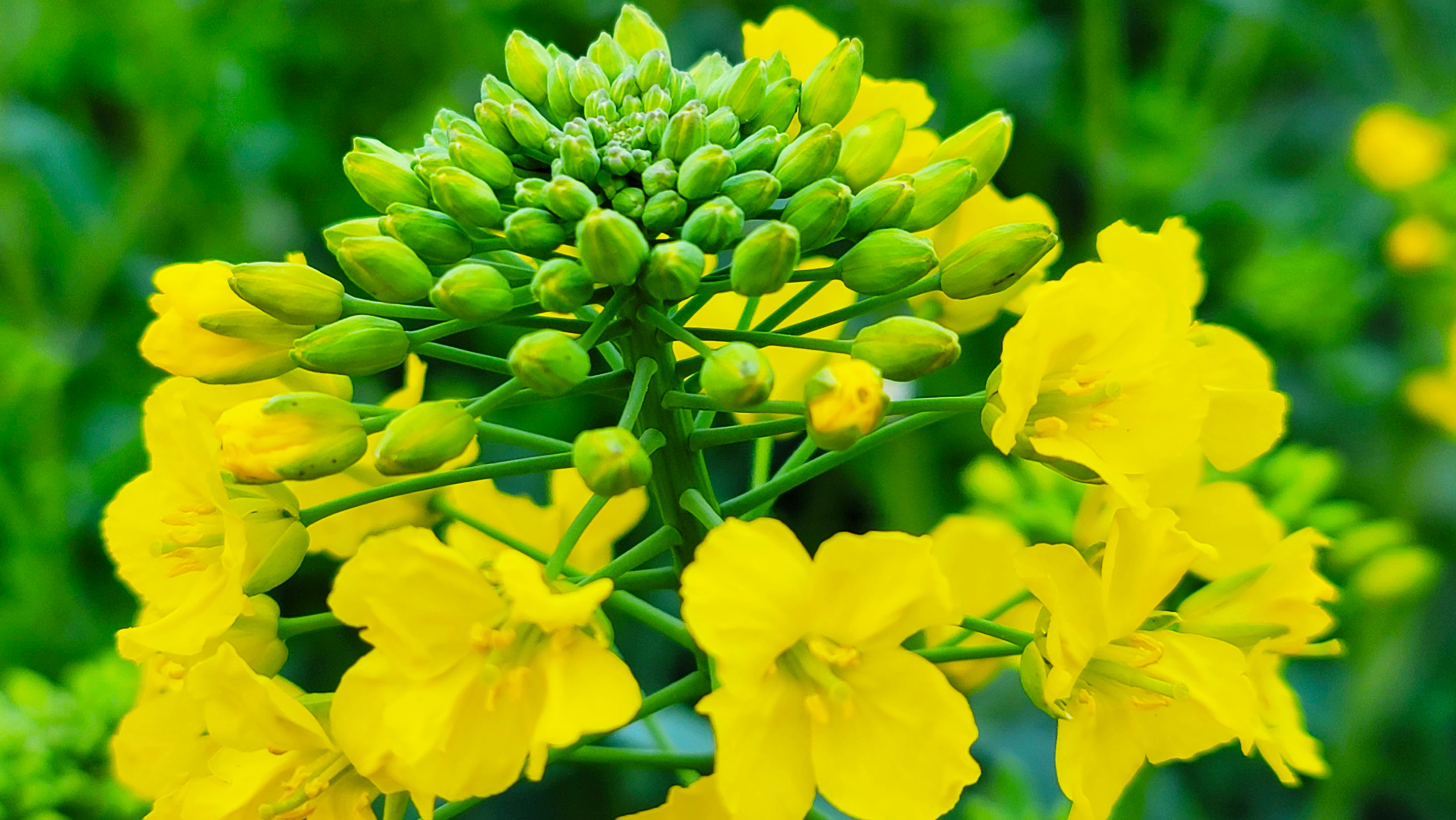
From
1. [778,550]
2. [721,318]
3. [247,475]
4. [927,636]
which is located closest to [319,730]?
[247,475]

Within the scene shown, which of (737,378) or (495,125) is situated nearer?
(737,378)

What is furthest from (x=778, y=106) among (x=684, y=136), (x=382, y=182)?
(x=382, y=182)

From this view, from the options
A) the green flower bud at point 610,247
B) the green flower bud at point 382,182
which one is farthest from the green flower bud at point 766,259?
the green flower bud at point 382,182

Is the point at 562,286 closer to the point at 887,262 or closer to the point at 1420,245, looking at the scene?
the point at 887,262

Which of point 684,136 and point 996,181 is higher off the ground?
point 684,136

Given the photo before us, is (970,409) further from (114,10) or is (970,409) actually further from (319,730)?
(114,10)

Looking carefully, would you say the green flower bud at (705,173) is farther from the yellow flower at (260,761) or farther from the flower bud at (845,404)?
the yellow flower at (260,761)

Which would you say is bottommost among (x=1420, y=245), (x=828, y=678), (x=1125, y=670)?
(x=1420, y=245)
